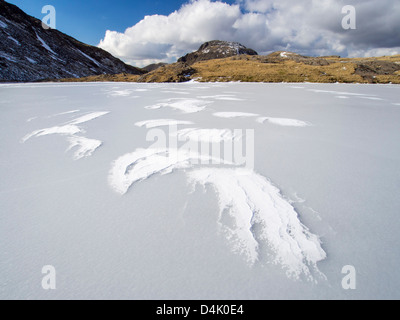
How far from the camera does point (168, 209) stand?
1.47 metres

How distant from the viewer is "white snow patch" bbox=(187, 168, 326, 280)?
1.10 metres

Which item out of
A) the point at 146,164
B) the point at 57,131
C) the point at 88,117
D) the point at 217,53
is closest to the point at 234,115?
the point at 146,164

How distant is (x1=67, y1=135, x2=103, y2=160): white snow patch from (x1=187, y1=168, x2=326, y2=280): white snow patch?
1328mm

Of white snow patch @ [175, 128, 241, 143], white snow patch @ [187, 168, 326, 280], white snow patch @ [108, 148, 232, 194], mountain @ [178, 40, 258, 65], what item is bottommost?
white snow patch @ [187, 168, 326, 280]

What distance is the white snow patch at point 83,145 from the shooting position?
2369 mm

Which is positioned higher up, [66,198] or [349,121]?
[349,121]

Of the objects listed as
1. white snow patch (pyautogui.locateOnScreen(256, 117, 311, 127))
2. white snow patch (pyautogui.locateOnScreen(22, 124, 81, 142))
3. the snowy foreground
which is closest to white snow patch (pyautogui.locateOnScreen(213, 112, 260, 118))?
white snow patch (pyautogui.locateOnScreen(256, 117, 311, 127))

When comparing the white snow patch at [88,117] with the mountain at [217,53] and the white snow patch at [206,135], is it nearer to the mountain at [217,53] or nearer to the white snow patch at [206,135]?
the white snow patch at [206,135]

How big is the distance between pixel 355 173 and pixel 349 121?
2.49 m

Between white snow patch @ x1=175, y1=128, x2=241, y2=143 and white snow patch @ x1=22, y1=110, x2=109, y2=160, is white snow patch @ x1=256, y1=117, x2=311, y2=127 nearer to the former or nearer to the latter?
white snow patch @ x1=175, y1=128, x2=241, y2=143
